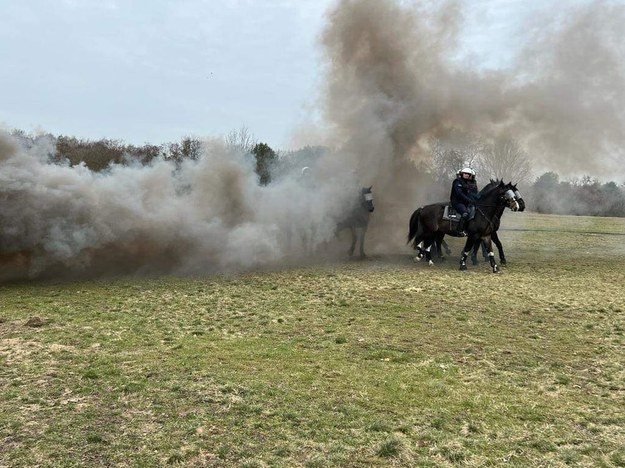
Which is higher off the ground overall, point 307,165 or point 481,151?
point 481,151

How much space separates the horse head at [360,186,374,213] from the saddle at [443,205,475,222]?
2593mm

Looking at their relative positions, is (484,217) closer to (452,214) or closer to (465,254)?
(452,214)

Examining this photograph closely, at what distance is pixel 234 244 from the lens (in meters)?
15.9

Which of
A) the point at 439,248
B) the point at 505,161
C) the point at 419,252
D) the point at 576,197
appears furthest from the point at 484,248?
the point at 576,197

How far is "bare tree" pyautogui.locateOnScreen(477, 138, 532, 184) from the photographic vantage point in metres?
21.0

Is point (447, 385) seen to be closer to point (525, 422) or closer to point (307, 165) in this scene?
point (525, 422)

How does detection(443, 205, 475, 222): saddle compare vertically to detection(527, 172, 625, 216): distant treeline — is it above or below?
below

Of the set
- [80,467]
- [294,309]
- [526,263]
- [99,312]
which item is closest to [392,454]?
[80,467]

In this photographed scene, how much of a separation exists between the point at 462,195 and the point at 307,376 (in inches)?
459

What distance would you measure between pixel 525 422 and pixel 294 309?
5.73 metres

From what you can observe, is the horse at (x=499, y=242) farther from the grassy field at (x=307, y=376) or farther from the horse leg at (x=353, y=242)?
the grassy field at (x=307, y=376)

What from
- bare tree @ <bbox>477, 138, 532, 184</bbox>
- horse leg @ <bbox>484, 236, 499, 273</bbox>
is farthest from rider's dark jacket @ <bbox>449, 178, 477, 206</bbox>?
bare tree @ <bbox>477, 138, 532, 184</bbox>

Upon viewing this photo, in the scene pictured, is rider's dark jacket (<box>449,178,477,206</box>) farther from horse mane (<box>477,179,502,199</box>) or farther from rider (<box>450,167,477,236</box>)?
horse mane (<box>477,179,502,199</box>)

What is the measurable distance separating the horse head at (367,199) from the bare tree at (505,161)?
5736 millimetres
